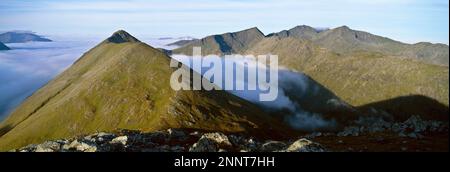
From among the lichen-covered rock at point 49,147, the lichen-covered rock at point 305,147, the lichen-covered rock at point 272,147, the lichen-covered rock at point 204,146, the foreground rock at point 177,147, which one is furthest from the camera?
the lichen-covered rock at point 49,147

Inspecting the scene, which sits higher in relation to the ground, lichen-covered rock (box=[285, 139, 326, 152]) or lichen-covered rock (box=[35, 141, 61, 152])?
lichen-covered rock (box=[285, 139, 326, 152])

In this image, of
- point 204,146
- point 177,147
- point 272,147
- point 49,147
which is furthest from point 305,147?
point 49,147

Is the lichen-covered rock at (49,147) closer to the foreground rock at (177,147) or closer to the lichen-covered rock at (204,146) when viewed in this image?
the foreground rock at (177,147)

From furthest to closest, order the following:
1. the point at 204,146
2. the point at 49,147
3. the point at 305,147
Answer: the point at 49,147
the point at 204,146
the point at 305,147

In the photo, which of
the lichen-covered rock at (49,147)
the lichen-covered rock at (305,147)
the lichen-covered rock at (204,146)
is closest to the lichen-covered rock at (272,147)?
the lichen-covered rock at (305,147)

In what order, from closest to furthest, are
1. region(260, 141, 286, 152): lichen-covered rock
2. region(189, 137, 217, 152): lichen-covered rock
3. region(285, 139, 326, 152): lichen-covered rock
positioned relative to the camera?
1. region(285, 139, 326, 152): lichen-covered rock
2. region(260, 141, 286, 152): lichen-covered rock
3. region(189, 137, 217, 152): lichen-covered rock

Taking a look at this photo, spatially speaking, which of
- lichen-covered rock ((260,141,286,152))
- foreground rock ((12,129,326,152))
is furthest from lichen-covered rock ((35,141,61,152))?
lichen-covered rock ((260,141,286,152))

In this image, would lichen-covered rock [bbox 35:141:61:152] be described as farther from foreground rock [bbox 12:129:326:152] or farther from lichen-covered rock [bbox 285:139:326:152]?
lichen-covered rock [bbox 285:139:326:152]

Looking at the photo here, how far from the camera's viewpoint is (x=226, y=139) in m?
119

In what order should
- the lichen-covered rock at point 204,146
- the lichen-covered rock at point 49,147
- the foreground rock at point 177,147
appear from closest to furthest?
the foreground rock at point 177,147, the lichen-covered rock at point 204,146, the lichen-covered rock at point 49,147

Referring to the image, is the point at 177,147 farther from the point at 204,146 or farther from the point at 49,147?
the point at 49,147

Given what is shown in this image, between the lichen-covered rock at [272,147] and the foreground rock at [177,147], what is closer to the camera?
the foreground rock at [177,147]
